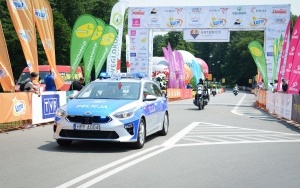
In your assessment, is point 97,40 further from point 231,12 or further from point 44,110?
point 231,12

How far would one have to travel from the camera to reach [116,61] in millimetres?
32344

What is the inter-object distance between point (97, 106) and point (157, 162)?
6.87 feet

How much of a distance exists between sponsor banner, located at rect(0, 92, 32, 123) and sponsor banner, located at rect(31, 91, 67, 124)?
1.11 ft

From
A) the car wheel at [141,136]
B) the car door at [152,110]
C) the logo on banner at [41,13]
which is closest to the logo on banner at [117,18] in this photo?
the logo on banner at [41,13]

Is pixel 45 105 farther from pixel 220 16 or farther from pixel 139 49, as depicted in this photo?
pixel 139 49

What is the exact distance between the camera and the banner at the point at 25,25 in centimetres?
1629

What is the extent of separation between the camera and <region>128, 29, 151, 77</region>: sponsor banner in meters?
42.6

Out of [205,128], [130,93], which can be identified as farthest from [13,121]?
[205,128]

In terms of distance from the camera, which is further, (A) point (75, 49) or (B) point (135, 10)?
(B) point (135, 10)

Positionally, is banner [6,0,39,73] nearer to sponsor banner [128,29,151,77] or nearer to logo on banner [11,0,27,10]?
logo on banner [11,0,27,10]

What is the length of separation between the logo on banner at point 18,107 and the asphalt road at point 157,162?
139 centimetres

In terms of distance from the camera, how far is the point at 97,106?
10039 millimetres

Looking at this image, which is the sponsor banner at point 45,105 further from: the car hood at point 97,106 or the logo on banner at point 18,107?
the car hood at point 97,106

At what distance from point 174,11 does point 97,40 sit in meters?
19.9
